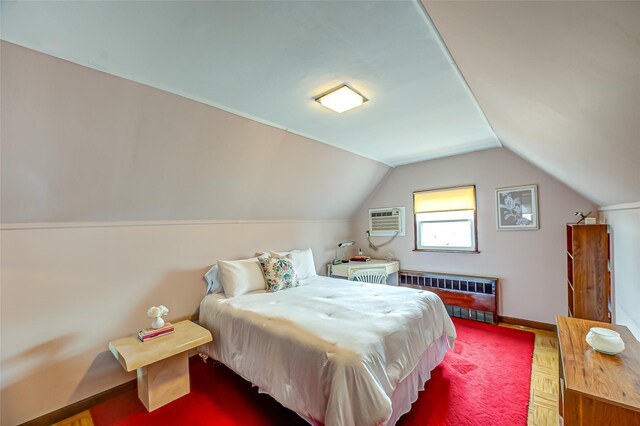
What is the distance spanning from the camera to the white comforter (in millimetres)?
1478

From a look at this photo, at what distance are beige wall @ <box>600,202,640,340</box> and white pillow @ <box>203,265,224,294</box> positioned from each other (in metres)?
3.33

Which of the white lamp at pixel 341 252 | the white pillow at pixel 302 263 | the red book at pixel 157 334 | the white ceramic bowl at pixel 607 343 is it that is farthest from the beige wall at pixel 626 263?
the red book at pixel 157 334

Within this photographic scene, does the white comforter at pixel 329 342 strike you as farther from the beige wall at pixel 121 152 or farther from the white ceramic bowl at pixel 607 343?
the beige wall at pixel 121 152

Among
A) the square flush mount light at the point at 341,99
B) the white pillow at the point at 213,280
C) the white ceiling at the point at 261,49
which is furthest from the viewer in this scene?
the white pillow at the point at 213,280

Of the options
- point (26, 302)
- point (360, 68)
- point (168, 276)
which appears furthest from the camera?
point (168, 276)

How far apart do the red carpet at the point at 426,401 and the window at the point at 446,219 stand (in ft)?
Result: 5.12

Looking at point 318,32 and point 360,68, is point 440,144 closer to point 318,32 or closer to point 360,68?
point 360,68

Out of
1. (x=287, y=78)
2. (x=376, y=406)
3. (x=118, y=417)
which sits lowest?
(x=118, y=417)

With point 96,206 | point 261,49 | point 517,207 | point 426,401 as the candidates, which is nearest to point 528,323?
point 517,207

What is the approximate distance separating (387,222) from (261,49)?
3567 millimetres

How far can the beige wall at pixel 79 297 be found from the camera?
1919 millimetres

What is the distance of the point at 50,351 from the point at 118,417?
0.72 metres

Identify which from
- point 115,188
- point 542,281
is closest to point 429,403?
point 542,281

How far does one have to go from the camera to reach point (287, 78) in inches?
71.6
